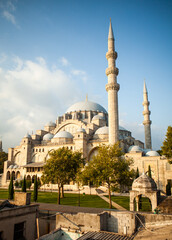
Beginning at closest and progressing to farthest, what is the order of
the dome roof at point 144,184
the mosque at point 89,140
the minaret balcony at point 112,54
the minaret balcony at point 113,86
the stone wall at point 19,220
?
the stone wall at point 19,220 < the dome roof at point 144,184 < the mosque at point 89,140 < the minaret balcony at point 113,86 < the minaret balcony at point 112,54

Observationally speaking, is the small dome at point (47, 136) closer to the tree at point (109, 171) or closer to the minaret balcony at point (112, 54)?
the minaret balcony at point (112, 54)

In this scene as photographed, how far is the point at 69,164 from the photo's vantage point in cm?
2333

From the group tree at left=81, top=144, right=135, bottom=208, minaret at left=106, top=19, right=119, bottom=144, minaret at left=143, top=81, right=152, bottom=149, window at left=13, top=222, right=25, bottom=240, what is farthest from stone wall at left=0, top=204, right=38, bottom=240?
minaret at left=143, top=81, right=152, bottom=149

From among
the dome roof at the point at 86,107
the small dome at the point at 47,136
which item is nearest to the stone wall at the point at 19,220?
the small dome at the point at 47,136

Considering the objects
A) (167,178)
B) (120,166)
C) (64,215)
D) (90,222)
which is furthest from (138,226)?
(167,178)

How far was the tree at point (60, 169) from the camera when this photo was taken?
73.1ft

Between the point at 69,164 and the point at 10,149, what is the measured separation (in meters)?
30.0

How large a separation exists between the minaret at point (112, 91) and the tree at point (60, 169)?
9.48 m

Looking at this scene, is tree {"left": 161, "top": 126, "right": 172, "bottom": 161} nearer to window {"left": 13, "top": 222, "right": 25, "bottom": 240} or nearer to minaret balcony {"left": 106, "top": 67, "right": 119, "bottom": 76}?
minaret balcony {"left": 106, "top": 67, "right": 119, "bottom": 76}

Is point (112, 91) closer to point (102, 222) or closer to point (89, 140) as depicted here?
point (89, 140)

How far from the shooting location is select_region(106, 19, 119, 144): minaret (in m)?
31.5

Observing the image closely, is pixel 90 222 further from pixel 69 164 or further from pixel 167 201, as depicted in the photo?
pixel 69 164

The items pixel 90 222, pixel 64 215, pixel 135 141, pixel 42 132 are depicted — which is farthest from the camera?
pixel 42 132

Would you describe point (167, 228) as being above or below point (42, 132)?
below
